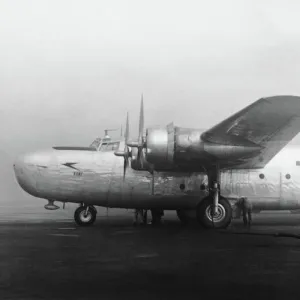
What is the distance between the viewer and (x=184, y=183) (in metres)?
15.1

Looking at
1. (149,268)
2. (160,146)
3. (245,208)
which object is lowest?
(149,268)

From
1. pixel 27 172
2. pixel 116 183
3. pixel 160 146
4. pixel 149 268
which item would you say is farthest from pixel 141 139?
pixel 149 268

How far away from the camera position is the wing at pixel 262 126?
37.9 ft

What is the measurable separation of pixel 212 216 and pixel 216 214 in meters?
0.14

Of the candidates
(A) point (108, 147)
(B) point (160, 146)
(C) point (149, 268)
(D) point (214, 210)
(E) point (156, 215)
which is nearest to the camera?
(C) point (149, 268)

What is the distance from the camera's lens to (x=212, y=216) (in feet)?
45.0

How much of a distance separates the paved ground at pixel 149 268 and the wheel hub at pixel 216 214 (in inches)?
126

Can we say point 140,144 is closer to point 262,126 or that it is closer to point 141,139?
point 141,139

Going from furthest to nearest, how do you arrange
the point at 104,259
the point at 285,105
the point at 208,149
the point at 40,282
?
the point at 208,149, the point at 285,105, the point at 104,259, the point at 40,282

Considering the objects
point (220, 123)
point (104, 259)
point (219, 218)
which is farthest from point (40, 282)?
point (219, 218)

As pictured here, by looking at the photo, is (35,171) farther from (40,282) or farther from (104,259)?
(40,282)

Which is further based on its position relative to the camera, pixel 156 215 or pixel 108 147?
pixel 156 215

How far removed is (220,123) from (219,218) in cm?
319

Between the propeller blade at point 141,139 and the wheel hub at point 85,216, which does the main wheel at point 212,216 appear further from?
the wheel hub at point 85,216
